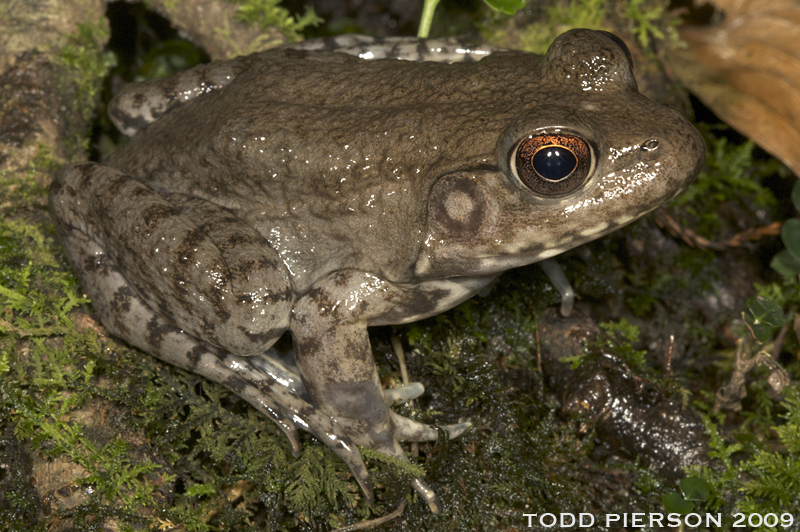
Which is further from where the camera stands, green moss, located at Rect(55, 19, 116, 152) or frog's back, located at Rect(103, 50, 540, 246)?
green moss, located at Rect(55, 19, 116, 152)

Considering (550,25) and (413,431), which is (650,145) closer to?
(413,431)

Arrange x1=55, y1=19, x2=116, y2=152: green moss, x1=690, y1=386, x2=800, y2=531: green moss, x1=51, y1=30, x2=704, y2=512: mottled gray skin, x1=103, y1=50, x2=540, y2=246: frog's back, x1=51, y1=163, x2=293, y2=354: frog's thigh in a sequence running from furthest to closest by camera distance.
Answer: x1=55, y1=19, x2=116, y2=152: green moss
x1=690, y1=386, x2=800, y2=531: green moss
x1=51, y1=163, x2=293, y2=354: frog's thigh
x1=103, y1=50, x2=540, y2=246: frog's back
x1=51, y1=30, x2=704, y2=512: mottled gray skin

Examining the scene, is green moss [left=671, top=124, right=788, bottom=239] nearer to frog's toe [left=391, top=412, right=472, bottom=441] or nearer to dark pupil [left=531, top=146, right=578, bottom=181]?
dark pupil [left=531, top=146, right=578, bottom=181]

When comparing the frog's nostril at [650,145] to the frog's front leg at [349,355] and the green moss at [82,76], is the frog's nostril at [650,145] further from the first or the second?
the green moss at [82,76]

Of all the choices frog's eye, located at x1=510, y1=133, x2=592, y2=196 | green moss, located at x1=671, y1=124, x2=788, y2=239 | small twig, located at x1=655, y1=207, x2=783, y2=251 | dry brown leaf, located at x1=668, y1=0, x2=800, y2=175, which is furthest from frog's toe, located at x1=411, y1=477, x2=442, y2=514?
dry brown leaf, located at x1=668, y1=0, x2=800, y2=175

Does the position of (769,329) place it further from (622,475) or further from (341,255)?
(341,255)

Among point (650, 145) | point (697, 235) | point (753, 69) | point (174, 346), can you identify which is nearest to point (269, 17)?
point (174, 346)
